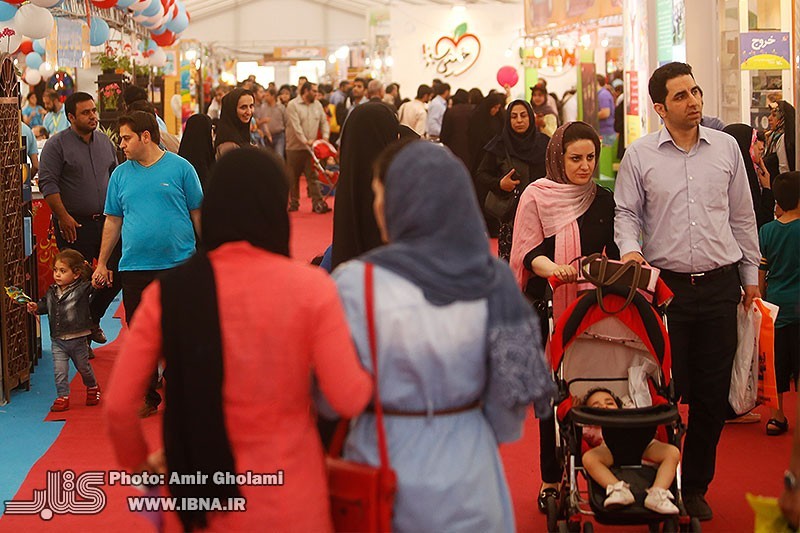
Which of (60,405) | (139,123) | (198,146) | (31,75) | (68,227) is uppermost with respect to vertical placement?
(31,75)

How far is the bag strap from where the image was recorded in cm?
250

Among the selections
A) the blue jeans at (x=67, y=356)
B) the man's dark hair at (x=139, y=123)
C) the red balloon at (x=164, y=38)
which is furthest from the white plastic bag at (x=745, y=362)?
the red balloon at (x=164, y=38)

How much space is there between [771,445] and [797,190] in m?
1.28

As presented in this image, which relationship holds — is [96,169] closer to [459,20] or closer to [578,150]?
[578,150]

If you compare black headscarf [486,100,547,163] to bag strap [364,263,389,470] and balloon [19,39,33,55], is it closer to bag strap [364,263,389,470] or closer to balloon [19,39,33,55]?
bag strap [364,263,389,470]

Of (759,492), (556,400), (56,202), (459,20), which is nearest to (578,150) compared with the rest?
(556,400)

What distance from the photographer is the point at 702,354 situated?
4465mm

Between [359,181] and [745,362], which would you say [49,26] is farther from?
[745,362]

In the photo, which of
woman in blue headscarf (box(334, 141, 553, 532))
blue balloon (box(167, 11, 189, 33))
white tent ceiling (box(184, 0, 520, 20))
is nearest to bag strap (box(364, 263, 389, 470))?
woman in blue headscarf (box(334, 141, 553, 532))

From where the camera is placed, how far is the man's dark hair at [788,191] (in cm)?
588

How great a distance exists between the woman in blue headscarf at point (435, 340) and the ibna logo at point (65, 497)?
2656mm

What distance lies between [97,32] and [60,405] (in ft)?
21.8

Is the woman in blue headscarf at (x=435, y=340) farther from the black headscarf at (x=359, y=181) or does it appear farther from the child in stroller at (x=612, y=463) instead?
the child in stroller at (x=612, y=463)

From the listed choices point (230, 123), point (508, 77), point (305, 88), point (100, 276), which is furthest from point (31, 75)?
point (100, 276)
